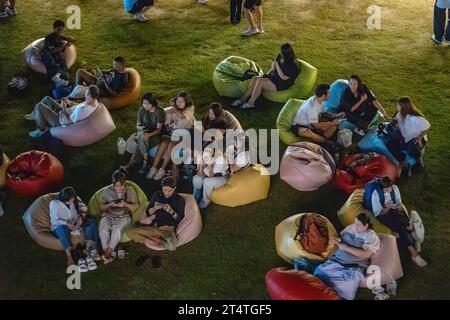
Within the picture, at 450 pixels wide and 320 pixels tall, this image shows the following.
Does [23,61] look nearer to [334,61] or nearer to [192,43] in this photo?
[192,43]

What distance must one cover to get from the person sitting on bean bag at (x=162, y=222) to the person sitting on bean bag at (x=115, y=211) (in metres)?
0.15

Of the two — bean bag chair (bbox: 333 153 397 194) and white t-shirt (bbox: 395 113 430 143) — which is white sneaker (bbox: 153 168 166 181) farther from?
white t-shirt (bbox: 395 113 430 143)

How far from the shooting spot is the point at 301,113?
787 cm

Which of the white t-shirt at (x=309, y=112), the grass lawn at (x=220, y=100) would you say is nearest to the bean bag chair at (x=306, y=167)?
the grass lawn at (x=220, y=100)

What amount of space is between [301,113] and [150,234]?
2578 millimetres

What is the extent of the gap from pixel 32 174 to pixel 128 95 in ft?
6.48

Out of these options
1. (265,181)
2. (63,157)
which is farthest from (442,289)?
(63,157)

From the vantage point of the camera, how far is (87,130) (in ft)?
26.0

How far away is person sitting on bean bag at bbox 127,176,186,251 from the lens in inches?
258

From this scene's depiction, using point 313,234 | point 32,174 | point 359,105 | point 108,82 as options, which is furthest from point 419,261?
point 108,82

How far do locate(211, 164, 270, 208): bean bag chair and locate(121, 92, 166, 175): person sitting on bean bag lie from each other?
3.50ft

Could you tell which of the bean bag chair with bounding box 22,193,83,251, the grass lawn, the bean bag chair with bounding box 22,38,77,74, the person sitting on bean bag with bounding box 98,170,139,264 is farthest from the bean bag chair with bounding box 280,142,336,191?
the bean bag chair with bounding box 22,38,77,74

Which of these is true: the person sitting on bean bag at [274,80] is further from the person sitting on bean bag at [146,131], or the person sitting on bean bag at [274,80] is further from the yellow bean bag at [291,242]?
the yellow bean bag at [291,242]

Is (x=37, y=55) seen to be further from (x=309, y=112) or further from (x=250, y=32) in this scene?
(x=309, y=112)
